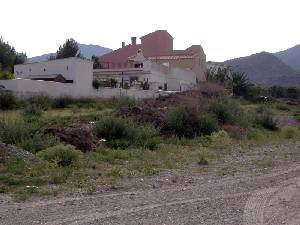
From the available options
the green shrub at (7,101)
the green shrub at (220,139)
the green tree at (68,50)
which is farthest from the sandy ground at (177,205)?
the green tree at (68,50)

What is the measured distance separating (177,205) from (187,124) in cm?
1734

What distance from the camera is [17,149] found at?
15109mm

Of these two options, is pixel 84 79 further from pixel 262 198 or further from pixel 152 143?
pixel 262 198

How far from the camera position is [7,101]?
38656mm

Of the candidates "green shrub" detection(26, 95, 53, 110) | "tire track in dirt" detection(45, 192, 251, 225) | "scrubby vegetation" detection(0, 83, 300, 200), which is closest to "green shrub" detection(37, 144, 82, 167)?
"scrubby vegetation" detection(0, 83, 300, 200)

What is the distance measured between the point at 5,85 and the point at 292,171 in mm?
30397

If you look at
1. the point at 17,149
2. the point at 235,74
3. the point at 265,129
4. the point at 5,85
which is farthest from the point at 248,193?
the point at 235,74

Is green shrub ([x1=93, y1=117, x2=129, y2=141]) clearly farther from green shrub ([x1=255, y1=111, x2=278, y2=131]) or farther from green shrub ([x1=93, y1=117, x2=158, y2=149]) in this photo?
green shrub ([x1=255, y1=111, x2=278, y2=131])

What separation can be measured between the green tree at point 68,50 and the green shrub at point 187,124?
199 ft

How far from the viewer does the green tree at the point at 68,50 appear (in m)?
86.3

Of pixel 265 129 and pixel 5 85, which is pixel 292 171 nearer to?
pixel 265 129

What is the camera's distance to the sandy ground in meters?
8.78

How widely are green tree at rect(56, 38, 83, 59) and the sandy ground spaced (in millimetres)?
74591

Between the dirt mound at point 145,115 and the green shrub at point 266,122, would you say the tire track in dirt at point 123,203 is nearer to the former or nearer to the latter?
the dirt mound at point 145,115
